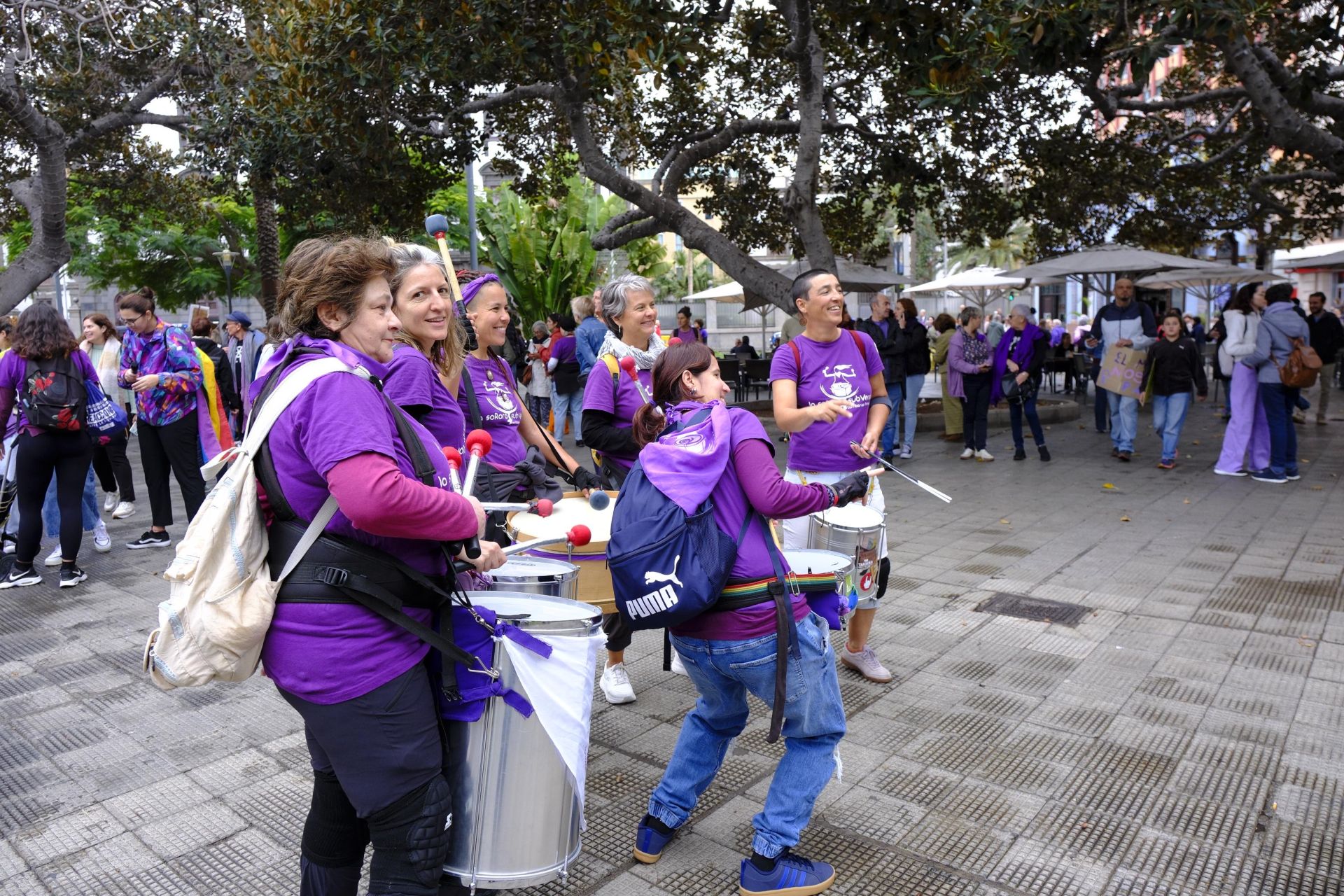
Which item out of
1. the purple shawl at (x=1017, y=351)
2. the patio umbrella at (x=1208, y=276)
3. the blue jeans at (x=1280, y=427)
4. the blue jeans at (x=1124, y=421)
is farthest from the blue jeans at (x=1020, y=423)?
the patio umbrella at (x=1208, y=276)

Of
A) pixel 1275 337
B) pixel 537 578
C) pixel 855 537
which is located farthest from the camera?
pixel 1275 337

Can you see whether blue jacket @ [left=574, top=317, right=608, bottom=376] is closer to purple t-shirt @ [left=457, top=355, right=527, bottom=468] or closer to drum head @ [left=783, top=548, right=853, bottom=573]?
purple t-shirt @ [left=457, top=355, right=527, bottom=468]

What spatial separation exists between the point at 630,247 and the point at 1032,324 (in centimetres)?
3240

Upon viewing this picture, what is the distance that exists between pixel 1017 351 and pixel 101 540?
928 centimetres

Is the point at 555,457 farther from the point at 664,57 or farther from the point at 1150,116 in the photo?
the point at 1150,116

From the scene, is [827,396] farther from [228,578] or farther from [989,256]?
[989,256]

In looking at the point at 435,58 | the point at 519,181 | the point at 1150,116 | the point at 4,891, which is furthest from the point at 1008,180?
the point at 4,891

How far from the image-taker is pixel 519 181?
629 inches

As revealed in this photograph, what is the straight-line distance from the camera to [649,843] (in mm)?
3012

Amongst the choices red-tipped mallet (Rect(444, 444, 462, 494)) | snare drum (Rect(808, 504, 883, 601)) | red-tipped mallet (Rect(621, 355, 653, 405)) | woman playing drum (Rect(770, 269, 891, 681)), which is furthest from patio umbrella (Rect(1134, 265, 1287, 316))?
red-tipped mallet (Rect(444, 444, 462, 494))

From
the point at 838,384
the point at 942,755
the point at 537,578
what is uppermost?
the point at 838,384

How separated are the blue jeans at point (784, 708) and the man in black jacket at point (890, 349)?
27.3ft

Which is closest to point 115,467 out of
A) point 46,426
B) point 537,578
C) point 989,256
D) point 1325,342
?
point 46,426

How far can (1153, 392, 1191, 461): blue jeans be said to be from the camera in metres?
10.1
